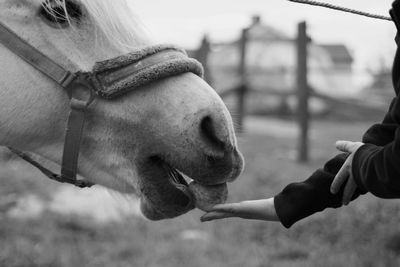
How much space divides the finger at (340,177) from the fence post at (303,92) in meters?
6.16

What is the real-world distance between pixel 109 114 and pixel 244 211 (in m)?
0.55

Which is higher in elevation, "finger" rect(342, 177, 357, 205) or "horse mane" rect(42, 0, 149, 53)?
"horse mane" rect(42, 0, 149, 53)

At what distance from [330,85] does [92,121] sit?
62.5 ft

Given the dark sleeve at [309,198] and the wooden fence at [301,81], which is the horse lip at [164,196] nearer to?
the dark sleeve at [309,198]

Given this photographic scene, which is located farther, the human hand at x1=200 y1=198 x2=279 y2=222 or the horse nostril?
the human hand at x1=200 y1=198 x2=279 y2=222

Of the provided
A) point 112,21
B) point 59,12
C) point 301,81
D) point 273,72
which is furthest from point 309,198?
point 273,72

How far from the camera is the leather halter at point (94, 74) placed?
1.96m

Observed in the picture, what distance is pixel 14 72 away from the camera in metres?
2.01

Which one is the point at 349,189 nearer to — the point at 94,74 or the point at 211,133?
the point at 211,133

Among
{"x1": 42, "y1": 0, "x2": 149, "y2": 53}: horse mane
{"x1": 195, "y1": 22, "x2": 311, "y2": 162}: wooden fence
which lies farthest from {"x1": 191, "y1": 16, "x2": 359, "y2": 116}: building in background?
{"x1": 42, "y1": 0, "x2": 149, "y2": 53}: horse mane

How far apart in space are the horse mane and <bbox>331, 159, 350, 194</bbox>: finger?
2.60 feet

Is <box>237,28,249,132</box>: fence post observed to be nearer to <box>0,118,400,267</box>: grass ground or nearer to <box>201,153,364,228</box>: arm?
<box>0,118,400,267</box>: grass ground

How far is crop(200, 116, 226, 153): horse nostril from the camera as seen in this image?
190 centimetres

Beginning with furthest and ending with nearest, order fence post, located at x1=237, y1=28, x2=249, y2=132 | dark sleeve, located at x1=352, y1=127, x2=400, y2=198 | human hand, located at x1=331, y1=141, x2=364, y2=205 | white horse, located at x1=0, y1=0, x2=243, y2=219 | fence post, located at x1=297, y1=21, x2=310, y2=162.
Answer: fence post, located at x1=237, y1=28, x2=249, y2=132
fence post, located at x1=297, y1=21, x2=310, y2=162
white horse, located at x1=0, y1=0, x2=243, y2=219
human hand, located at x1=331, y1=141, x2=364, y2=205
dark sleeve, located at x1=352, y1=127, x2=400, y2=198
